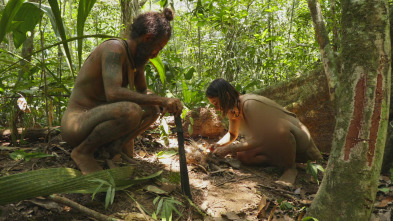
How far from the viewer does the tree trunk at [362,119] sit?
6.08 feet

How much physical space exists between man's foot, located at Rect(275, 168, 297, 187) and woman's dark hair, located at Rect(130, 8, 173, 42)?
6.47 ft

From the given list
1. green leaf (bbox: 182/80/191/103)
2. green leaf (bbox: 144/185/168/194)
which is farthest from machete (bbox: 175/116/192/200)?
green leaf (bbox: 182/80/191/103)

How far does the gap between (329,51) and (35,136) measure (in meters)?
3.93

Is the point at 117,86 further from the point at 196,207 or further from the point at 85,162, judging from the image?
the point at 196,207

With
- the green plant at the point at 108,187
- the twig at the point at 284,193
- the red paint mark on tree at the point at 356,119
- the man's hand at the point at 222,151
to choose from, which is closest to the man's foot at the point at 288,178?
the twig at the point at 284,193

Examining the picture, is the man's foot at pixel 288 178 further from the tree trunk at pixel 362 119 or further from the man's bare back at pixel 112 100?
the man's bare back at pixel 112 100

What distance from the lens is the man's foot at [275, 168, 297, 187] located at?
3.14 meters

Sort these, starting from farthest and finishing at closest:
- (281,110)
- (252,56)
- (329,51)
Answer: (252,56) < (329,51) < (281,110)

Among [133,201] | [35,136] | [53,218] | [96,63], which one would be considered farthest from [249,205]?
[35,136]

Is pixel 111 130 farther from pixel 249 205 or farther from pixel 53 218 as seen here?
pixel 249 205

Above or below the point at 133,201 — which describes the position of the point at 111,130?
above

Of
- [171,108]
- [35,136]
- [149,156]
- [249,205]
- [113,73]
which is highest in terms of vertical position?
[113,73]

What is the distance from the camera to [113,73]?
2352 millimetres

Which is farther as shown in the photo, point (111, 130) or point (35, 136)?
point (35, 136)
